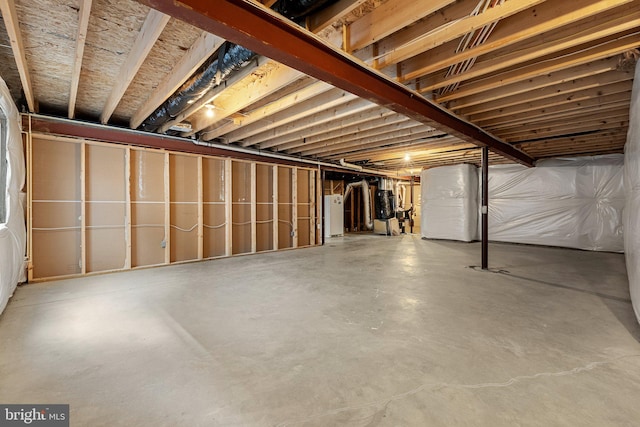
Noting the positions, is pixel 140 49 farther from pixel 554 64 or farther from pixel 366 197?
pixel 366 197

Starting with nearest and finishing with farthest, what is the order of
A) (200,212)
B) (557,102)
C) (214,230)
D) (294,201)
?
1. (557,102)
2. (200,212)
3. (214,230)
4. (294,201)

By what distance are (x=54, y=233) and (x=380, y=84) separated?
4592 millimetres

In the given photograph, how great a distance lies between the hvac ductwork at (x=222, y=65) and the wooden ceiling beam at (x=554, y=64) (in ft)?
5.16

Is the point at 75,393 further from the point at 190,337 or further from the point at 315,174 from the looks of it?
the point at 315,174

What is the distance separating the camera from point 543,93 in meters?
3.00

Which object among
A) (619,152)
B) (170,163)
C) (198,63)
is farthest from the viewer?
(619,152)

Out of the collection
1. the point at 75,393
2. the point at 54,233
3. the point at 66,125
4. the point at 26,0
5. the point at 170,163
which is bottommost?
the point at 75,393

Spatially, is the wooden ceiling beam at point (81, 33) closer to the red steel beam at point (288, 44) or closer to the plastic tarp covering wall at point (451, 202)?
the red steel beam at point (288, 44)

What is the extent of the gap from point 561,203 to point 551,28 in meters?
6.17

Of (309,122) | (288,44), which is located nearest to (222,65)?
(288,44)

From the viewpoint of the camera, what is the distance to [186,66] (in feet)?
8.08

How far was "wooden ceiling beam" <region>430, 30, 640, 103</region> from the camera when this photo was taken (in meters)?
2.11

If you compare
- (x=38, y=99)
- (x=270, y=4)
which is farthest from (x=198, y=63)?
(x=38, y=99)

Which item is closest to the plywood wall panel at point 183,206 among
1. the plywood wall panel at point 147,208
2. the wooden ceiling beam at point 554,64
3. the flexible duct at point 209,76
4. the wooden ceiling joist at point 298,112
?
the plywood wall panel at point 147,208
